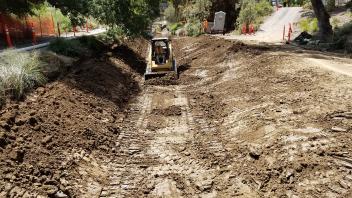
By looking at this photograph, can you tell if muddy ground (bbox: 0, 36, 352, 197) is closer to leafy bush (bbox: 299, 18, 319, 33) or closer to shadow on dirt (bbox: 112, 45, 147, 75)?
shadow on dirt (bbox: 112, 45, 147, 75)

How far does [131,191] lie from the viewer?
7605 mm

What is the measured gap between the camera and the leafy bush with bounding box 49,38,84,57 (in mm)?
16984

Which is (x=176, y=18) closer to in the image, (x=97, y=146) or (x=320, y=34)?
(x=320, y=34)

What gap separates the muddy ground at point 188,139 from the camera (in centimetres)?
710

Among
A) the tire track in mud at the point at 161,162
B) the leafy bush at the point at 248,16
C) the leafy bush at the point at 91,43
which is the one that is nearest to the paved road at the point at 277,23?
the leafy bush at the point at 248,16

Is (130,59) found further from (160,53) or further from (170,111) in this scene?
(170,111)

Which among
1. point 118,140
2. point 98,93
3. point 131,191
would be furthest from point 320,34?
point 131,191

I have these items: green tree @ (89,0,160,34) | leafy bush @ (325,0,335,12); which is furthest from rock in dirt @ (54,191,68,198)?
leafy bush @ (325,0,335,12)

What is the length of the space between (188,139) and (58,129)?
342 centimetres

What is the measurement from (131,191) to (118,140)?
9.45 ft

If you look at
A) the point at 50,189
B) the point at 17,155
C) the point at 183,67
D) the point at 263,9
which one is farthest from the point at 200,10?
the point at 50,189

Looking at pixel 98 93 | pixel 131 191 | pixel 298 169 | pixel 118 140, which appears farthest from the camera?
pixel 98 93

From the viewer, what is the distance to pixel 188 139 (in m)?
10.2

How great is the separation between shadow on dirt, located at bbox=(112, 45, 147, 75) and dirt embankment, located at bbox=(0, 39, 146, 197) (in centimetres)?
532
